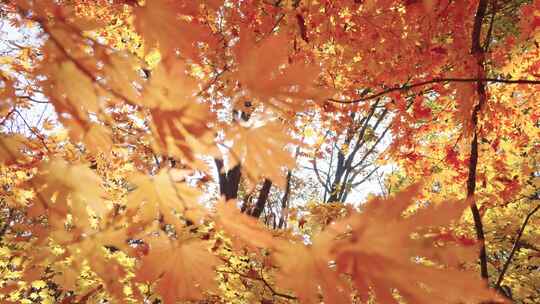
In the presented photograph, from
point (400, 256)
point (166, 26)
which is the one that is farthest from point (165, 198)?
point (400, 256)

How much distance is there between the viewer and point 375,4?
3.23 meters

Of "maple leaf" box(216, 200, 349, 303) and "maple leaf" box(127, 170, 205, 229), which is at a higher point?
"maple leaf" box(127, 170, 205, 229)

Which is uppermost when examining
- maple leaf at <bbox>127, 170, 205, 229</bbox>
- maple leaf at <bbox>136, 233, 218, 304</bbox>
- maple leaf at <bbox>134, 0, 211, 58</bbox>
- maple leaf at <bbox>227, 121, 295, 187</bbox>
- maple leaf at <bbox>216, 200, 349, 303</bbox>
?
maple leaf at <bbox>134, 0, 211, 58</bbox>

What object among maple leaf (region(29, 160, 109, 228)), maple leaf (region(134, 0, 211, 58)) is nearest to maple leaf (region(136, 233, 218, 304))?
maple leaf (region(29, 160, 109, 228))

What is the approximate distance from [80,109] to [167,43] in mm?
240

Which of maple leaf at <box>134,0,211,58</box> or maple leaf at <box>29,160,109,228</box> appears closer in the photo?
maple leaf at <box>134,0,211,58</box>

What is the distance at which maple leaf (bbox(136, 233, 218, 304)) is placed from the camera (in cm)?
83

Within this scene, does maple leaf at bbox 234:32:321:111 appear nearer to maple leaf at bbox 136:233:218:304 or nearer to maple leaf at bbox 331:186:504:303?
maple leaf at bbox 331:186:504:303

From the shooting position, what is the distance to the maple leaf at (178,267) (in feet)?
2.71

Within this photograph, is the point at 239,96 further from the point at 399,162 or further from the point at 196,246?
the point at 399,162

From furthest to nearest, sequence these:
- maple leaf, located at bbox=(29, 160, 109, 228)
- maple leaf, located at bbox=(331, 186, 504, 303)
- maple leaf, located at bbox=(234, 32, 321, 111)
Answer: maple leaf, located at bbox=(29, 160, 109, 228), maple leaf, located at bbox=(234, 32, 321, 111), maple leaf, located at bbox=(331, 186, 504, 303)

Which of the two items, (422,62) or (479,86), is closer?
(479,86)

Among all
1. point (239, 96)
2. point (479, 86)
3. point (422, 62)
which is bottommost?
point (239, 96)

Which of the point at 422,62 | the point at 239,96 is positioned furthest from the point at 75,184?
the point at 422,62
